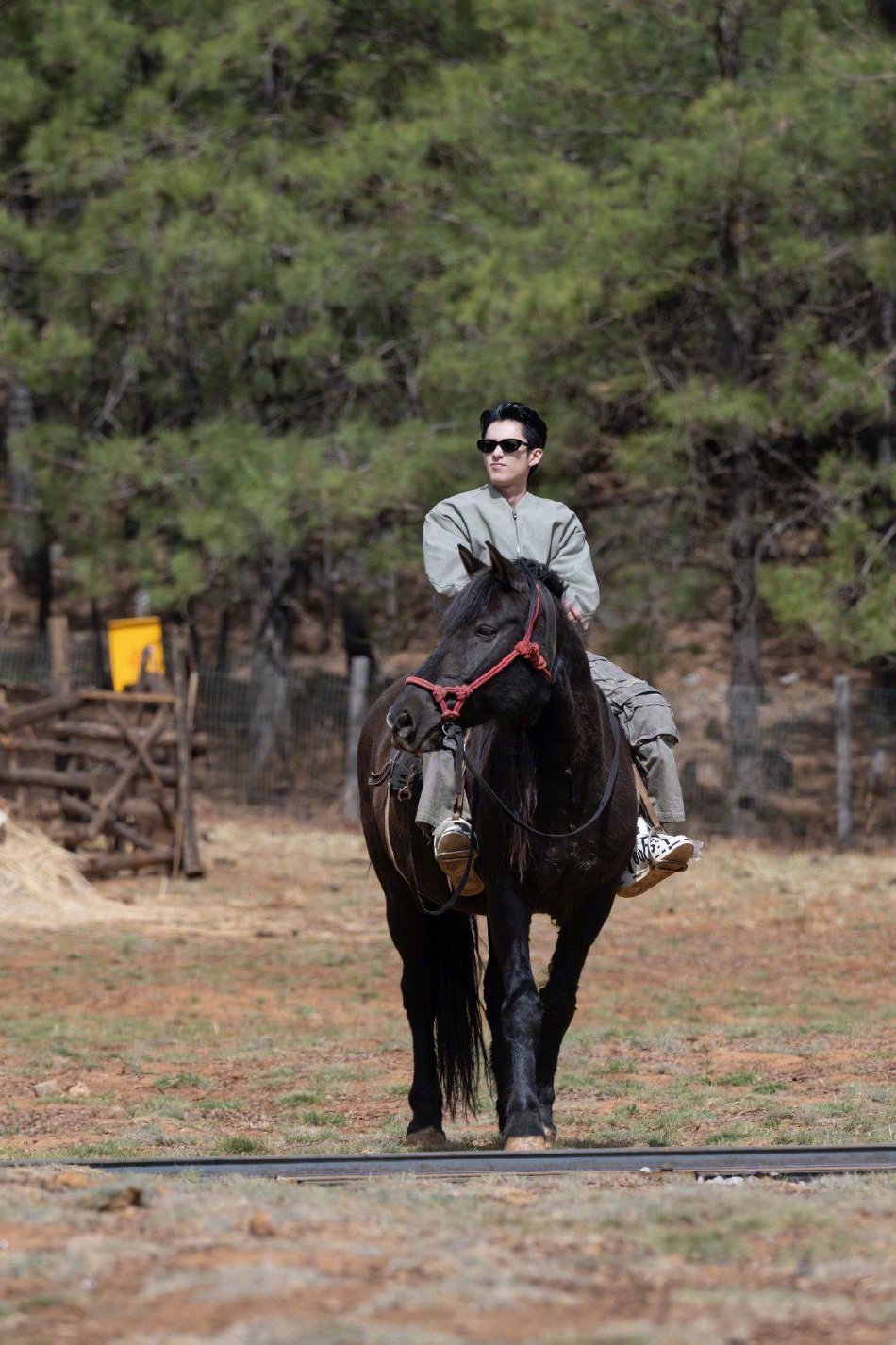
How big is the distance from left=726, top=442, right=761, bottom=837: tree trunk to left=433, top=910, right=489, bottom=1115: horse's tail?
45.1ft

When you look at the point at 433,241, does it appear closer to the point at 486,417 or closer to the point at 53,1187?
the point at 486,417

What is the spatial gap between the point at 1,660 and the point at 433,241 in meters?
7.99

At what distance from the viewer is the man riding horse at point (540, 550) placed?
22.8 feet

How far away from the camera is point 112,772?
18.1 metres

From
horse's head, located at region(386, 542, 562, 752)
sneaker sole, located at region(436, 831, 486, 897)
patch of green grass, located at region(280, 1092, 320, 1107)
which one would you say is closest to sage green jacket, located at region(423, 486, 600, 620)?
horse's head, located at region(386, 542, 562, 752)

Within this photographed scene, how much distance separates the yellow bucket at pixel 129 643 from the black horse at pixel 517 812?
1286cm

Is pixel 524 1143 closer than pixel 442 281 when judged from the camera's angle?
Yes

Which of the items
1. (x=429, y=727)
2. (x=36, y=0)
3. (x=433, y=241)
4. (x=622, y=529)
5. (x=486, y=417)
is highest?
(x=36, y=0)

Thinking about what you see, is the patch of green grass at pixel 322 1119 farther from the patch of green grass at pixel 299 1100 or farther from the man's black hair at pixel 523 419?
the man's black hair at pixel 523 419

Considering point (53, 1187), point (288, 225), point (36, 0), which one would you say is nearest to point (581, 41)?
point (288, 225)

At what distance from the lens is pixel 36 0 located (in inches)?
965

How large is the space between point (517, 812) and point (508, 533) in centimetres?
121

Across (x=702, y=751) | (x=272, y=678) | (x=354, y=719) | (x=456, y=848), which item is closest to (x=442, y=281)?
(x=354, y=719)

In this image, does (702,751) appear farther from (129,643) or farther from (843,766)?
(129,643)
